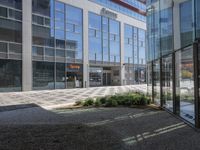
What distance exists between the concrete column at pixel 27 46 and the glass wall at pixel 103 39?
9.48 metres

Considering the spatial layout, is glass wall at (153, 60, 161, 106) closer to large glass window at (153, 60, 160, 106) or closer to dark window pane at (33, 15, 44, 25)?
large glass window at (153, 60, 160, 106)

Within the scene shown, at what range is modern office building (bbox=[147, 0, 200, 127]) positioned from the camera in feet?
24.2

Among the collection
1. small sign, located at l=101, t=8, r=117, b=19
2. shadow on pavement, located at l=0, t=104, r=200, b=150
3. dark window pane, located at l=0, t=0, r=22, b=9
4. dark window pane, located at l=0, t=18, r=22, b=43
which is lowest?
shadow on pavement, located at l=0, t=104, r=200, b=150

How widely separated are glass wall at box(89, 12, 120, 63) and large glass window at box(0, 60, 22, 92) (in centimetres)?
1085

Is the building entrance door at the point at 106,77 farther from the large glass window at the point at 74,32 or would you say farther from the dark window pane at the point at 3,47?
the dark window pane at the point at 3,47

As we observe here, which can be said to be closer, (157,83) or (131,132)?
(131,132)

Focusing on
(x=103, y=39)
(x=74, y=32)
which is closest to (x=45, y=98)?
(x=74, y=32)

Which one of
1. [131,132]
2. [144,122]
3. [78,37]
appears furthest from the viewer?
[78,37]

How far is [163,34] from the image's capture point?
1284 centimetres

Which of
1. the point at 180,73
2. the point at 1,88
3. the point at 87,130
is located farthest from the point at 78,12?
the point at 87,130

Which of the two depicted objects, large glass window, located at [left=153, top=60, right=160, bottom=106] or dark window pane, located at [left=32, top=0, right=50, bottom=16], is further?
dark window pane, located at [left=32, top=0, right=50, bottom=16]

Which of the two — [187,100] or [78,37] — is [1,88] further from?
[187,100]

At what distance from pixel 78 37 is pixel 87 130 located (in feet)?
78.9

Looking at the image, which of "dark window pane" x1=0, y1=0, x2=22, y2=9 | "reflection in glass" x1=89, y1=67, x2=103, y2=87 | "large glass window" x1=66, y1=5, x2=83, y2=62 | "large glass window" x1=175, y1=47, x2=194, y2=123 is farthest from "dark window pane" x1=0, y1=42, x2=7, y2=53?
"large glass window" x1=175, y1=47, x2=194, y2=123
